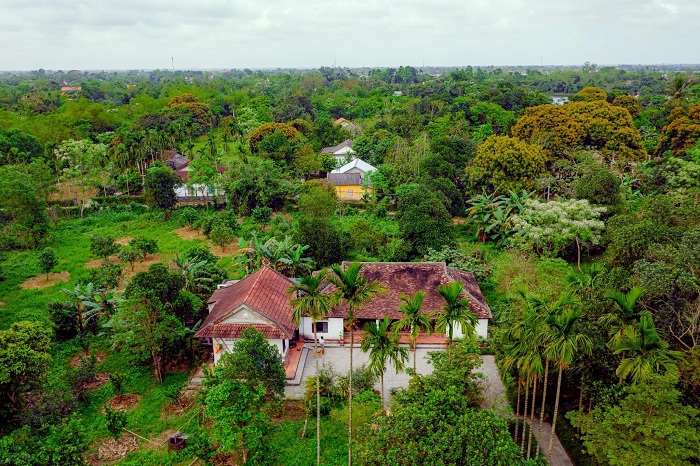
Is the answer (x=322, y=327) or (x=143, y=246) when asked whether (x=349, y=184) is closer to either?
(x=143, y=246)

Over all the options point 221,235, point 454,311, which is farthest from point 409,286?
point 221,235

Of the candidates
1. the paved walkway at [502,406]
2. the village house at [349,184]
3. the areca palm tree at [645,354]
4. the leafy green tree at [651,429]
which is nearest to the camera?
the leafy green tree at [651,429]

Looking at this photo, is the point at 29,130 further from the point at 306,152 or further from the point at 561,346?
the point at 561,346

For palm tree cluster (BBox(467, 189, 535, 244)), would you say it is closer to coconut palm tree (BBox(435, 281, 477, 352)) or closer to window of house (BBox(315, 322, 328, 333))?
window of house (BBox(315, 322, 328, 333))

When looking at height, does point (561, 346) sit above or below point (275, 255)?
above

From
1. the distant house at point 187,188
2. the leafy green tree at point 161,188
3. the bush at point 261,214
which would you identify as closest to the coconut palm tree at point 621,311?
the bush at point 261,214

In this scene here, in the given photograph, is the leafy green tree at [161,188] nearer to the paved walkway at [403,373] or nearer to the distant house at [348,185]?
the distant house at [348,185]

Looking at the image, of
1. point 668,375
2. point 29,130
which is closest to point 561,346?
point 668,375
